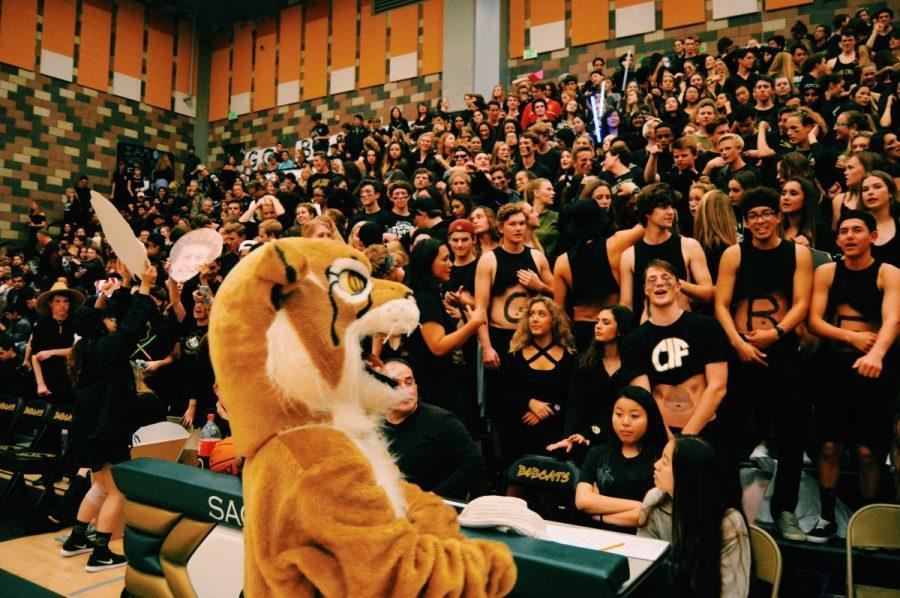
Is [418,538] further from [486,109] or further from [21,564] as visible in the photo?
[486,109]

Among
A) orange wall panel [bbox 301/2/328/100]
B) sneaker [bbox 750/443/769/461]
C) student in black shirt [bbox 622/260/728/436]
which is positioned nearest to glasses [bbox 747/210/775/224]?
student in black shirt [bbox 622/260/728/436]

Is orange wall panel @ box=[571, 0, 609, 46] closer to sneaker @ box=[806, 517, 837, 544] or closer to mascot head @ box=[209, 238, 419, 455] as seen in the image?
sneaker @ box=[806, 517, 837, 544]

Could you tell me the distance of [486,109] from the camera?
31.3 feet

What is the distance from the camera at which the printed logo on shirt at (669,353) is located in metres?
3.10

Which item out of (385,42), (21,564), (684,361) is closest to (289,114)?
(385,42)

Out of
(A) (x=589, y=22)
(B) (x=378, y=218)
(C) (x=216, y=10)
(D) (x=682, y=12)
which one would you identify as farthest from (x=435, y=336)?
(C) (x=216, y=10)

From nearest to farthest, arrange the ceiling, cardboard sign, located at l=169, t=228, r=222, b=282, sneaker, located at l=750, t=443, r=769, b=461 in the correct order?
1. sneaker, located at l=750, t=443, r=769, b=461
2. cardboard sign, located at l=169, t=228, r=222, b=282
3. the ceiling

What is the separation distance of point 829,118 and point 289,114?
43.4 feet

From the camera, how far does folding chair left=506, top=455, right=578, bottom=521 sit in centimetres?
285

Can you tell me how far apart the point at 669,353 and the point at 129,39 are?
1695cm

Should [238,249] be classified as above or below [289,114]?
below

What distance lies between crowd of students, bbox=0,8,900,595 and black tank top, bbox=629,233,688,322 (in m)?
A: 0.01

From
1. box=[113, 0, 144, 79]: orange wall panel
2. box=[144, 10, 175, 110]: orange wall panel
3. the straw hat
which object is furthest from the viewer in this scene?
box=[144, 10, 175, 110]: orange wall panel

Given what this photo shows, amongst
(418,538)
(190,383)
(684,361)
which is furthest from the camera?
(190,383)
